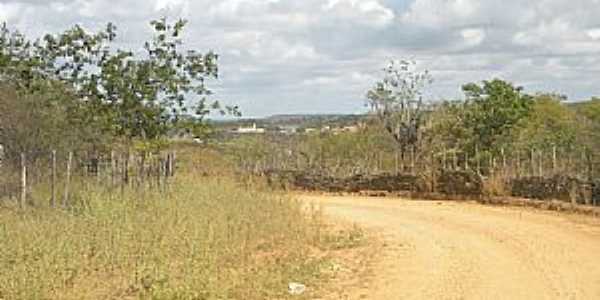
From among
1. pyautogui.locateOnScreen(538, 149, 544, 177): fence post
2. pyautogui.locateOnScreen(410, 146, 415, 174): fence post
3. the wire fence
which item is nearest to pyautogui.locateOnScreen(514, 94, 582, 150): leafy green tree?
pyautogui.locateOnScreen(538, 149, 544, 177): fence post

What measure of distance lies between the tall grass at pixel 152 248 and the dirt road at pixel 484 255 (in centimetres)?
139

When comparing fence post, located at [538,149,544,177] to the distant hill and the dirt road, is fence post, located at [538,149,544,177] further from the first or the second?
the distant hill

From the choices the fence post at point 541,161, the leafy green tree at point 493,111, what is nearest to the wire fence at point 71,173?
the fence post at point 541,161

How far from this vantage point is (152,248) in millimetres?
13375

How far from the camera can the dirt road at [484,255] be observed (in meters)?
12.4

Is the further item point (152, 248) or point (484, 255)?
point (484, 255)

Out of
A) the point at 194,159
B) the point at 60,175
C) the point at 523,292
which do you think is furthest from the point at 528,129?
the point at 523,292

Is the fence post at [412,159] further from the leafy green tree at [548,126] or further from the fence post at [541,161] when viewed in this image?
the fence post at [541,161]

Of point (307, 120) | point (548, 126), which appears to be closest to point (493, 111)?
point (548, 126)

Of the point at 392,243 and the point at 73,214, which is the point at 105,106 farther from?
the point at 392,243

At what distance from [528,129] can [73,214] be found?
23.4 m

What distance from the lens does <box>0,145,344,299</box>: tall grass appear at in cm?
1155

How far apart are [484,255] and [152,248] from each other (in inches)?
216

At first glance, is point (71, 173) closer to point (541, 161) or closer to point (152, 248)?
point (152, 248)
